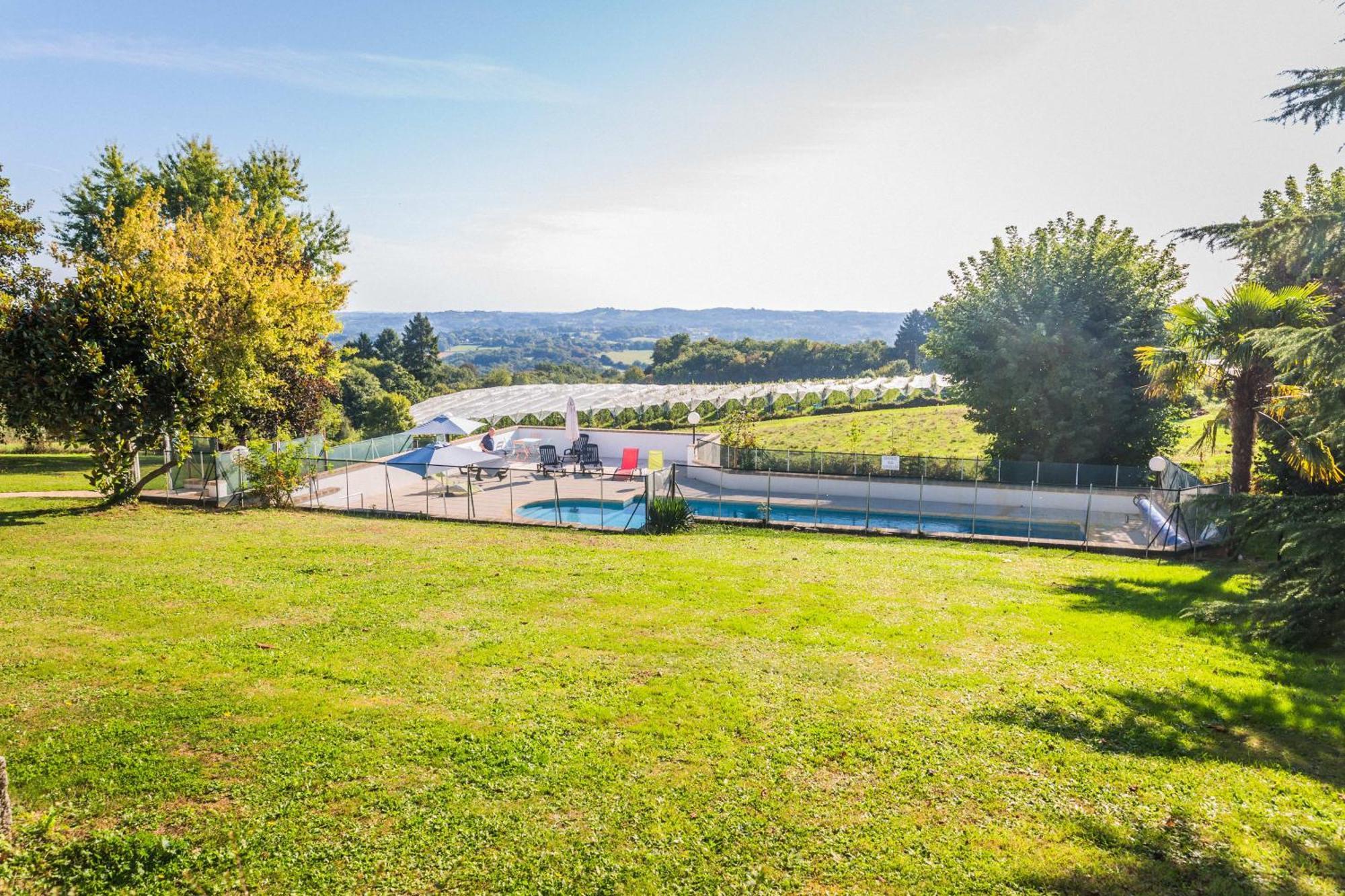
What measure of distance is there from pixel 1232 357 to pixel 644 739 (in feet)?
36.7

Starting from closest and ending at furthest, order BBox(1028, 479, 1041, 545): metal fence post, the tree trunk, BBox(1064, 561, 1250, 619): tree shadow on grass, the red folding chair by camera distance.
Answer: BBox(1064, 561, 1250, 619): tree shadow on grass
the tree trunk
BBox(1028, 479, 1041, 545): metal fence post
the red folding chair

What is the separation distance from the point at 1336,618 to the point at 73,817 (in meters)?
10.9

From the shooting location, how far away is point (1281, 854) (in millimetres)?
4352

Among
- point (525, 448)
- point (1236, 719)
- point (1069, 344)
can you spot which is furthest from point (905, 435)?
point (1236, 719)

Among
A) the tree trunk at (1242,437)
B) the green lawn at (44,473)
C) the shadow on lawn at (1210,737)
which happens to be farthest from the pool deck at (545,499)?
the shadow on lawn at (1210,737)

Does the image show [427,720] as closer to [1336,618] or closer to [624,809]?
[624,809]

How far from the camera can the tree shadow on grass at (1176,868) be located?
4074mm

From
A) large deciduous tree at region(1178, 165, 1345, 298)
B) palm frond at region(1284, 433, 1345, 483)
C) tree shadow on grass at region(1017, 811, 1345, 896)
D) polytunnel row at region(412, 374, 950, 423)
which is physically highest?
large deciduous tree at region(1178, 165, 1345, 298)

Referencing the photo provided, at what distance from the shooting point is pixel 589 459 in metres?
25.8

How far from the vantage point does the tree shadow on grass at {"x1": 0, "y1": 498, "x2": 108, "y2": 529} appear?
43.8 ft

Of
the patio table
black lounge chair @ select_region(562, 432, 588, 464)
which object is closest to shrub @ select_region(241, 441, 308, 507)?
black lounge chair @ select_region(562, 432, 588, 464)

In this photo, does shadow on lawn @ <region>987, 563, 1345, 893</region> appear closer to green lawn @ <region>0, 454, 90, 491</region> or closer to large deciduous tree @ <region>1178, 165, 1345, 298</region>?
large deciduous tree @ <region>1178, 165, 1345, 298</region>

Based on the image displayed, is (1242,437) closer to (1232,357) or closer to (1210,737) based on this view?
(1232,357)

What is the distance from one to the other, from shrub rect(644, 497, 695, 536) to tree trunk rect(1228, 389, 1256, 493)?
36.3 ft
